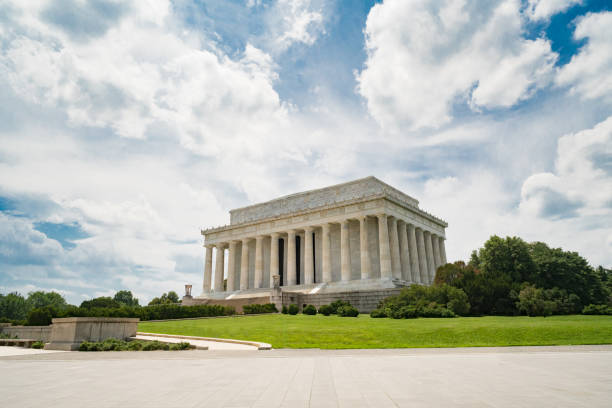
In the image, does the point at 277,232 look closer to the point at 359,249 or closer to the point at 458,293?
the point at 359,249

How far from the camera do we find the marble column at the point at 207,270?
2872 inches

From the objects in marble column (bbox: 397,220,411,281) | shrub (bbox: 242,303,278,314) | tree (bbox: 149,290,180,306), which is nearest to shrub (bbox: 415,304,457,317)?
shrub (bbox: 242,303,278,314)

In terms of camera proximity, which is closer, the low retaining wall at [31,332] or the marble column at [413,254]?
the low retaining wall at [31,332]

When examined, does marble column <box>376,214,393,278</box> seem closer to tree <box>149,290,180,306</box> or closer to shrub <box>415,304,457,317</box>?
A: shrub <box>415,304,457,317</box>

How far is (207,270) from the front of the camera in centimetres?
7438

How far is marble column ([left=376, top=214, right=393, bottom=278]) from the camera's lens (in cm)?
5309

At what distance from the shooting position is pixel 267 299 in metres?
51.5

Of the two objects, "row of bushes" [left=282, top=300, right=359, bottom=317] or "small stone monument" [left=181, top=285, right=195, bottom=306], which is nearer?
"row of bushes" [left=282, top=300, right=359, bottom=317]

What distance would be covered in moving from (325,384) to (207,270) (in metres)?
69.6

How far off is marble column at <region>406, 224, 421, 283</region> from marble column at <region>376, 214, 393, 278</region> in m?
8.11

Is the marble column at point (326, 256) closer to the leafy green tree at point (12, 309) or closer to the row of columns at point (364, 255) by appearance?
the row of columns at point (364, 255)

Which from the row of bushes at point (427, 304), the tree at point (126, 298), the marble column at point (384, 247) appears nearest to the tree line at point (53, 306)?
the tree at point (126, 298)

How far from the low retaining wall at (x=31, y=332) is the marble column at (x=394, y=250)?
4140 centimetres

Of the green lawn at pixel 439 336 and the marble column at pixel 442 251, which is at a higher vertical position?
the marble column at pixel 442 251
